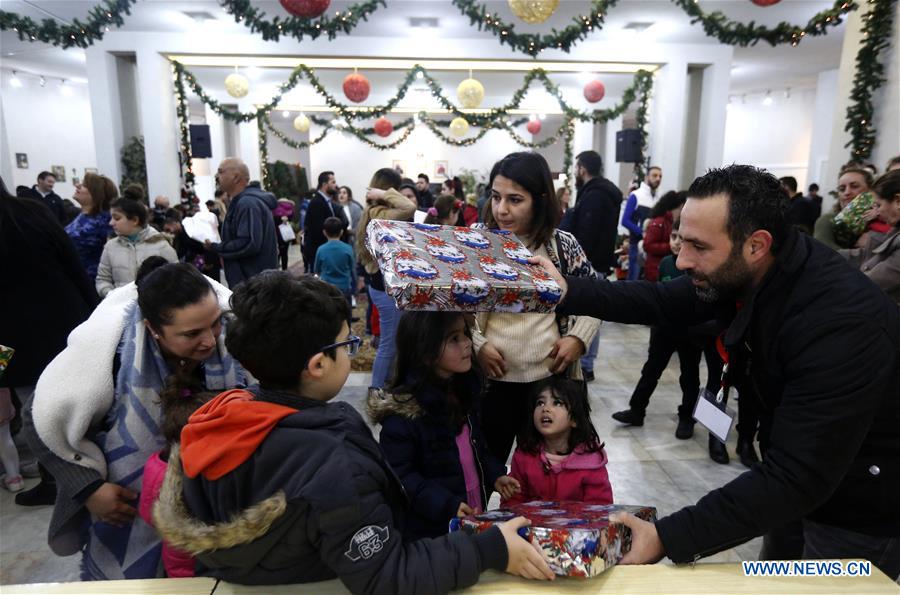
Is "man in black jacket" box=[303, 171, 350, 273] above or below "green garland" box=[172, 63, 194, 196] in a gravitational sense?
below

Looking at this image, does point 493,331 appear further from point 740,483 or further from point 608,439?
point 608,439

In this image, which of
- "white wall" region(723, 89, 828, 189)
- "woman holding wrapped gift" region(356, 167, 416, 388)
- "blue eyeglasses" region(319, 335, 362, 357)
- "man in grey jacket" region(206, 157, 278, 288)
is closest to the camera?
"blue eyeglasses" region(319, 335, 362, 357)

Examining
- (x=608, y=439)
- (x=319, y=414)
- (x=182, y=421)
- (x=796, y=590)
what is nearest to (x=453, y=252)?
(x=319, y=414)

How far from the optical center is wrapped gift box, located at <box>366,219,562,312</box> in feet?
3.92

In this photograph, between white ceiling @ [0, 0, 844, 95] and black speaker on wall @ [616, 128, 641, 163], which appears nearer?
white ceiling @ [0, 0, 844, 95]

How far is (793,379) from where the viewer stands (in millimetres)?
1183

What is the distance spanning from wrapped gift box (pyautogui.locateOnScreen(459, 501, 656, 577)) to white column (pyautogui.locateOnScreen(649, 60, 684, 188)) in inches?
359

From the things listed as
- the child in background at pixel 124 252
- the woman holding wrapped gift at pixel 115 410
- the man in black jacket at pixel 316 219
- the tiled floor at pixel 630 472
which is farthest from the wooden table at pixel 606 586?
the man in black jacket at pixel 316 219

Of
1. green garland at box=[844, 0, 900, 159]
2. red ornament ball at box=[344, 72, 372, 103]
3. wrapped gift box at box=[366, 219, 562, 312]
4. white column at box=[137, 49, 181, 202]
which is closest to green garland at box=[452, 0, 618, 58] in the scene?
red ornament ball at box=[344, 72, 372, 103]

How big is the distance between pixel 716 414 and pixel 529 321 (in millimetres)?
700

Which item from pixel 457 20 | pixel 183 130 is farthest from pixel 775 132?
pixel 183 130

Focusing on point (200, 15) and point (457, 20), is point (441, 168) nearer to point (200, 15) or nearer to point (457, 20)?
point (457, 20)

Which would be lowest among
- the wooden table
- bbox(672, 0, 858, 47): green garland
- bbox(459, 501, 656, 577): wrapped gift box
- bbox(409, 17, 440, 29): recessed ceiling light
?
the wooden table

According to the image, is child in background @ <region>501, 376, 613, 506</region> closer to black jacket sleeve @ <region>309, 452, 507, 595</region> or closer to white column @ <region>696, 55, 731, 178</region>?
black jacket sleeve @ <region>309, 452, 507, 595</region>
